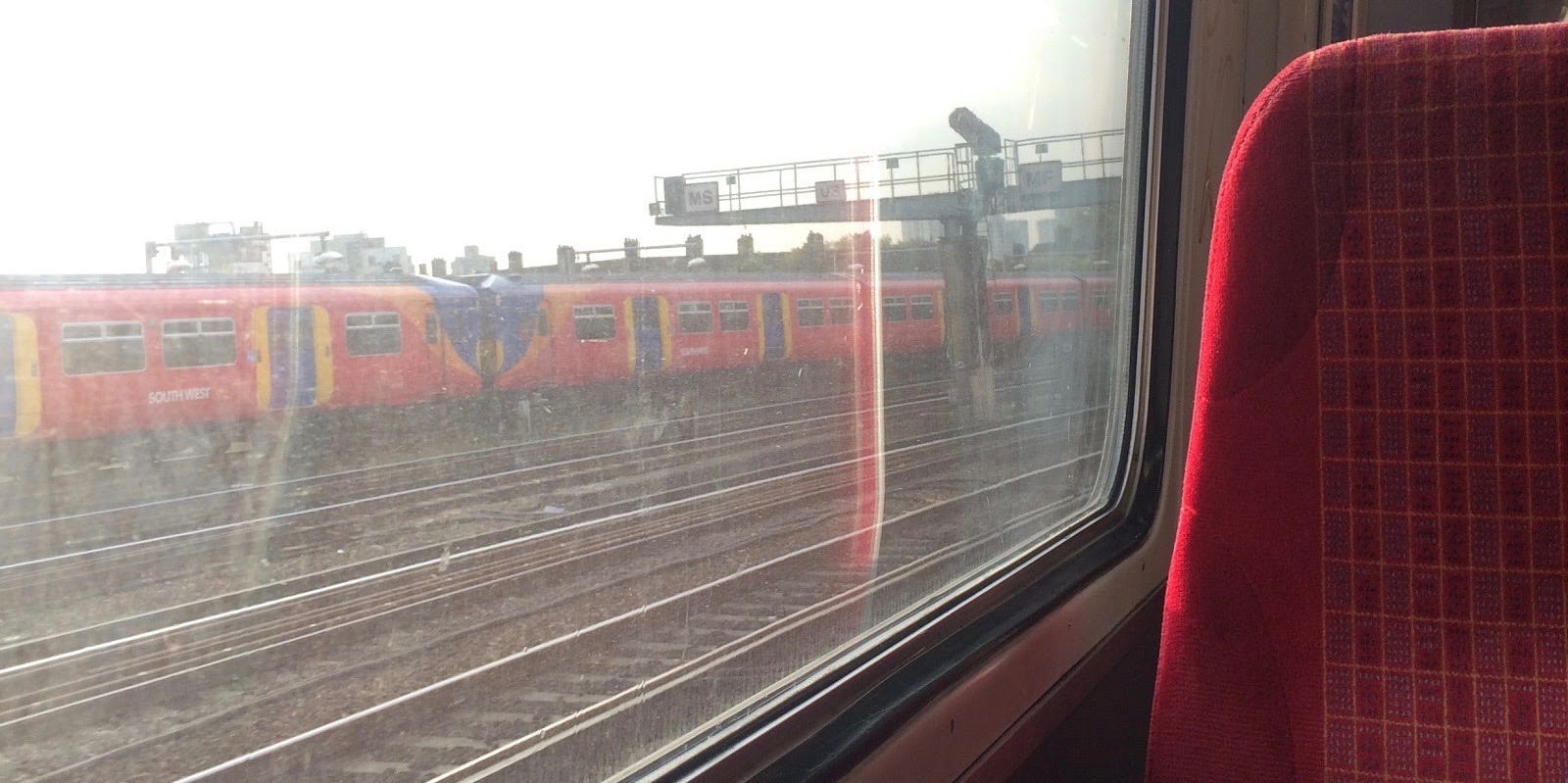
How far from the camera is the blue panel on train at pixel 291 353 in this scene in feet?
2.62

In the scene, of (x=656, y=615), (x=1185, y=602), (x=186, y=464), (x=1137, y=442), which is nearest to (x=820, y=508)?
(x=656, y=615)

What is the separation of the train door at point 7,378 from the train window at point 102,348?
28mm

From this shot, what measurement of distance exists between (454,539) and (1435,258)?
0.95 metres

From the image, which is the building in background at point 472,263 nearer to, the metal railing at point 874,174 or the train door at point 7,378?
the metal railing at point 874,174

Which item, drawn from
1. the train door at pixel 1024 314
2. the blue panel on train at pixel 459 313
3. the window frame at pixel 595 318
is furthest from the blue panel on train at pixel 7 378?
the train door at pixel 1024 314

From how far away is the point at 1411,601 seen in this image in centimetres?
111

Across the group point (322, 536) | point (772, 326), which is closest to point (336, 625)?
point (322, 536)

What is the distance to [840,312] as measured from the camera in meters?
1.45

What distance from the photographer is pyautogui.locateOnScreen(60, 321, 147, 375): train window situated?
681mm

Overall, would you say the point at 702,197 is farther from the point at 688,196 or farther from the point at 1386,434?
the point at 1386,434

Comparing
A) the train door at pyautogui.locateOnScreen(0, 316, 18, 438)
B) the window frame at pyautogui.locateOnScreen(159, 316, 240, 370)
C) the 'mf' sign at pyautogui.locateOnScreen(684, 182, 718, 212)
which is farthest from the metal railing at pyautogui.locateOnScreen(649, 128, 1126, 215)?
the train door at pyautogui.locateOnScreen(0, 316, 18, 438)

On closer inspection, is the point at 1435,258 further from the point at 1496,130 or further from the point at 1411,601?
the point at 1411,601

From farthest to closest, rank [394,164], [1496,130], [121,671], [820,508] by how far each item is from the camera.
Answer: [820,508] < [1496,130] < [394,164] < [121,671]

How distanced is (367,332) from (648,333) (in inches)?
13.1
